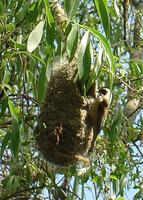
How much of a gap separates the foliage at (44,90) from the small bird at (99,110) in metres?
0.05

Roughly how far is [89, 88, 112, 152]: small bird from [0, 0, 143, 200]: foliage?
47 millimetres

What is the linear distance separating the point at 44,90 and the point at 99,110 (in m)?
0.28

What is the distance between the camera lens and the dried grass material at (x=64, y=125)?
1883mm

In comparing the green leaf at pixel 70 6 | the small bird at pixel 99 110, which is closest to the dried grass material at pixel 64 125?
the small bird at pixel 99 110

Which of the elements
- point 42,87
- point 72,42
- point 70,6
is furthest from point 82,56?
point 42,87

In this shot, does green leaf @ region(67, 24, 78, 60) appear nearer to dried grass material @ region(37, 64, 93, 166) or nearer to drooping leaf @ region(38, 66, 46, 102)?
dried grass material @ region(37, 64, 93, 166)

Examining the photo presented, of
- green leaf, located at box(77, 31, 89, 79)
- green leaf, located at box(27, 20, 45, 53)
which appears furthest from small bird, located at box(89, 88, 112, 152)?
green leaf, located at box(27, 20, 45, 53)

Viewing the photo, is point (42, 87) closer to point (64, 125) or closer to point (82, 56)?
point (64, 125)

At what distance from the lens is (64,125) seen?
1.88 meters

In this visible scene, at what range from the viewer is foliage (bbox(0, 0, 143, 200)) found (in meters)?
1.88

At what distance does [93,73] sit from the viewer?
183 centimetres

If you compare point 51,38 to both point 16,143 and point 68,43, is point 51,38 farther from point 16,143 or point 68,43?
point 16,143

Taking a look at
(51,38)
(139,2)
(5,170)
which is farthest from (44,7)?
(139,2)

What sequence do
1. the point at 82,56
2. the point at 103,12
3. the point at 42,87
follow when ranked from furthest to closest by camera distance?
the point at 42,87 → the point at 103,12 → the point at 82,56
